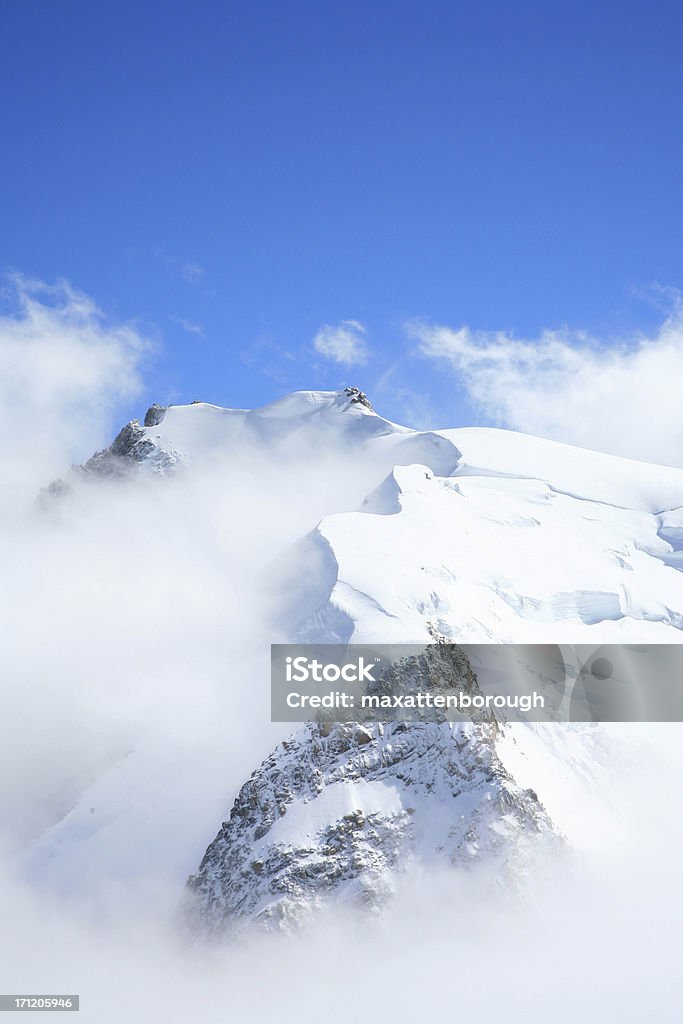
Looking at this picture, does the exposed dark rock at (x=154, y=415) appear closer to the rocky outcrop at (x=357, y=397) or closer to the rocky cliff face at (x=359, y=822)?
the rocky outcrop at (x=357, y=397)

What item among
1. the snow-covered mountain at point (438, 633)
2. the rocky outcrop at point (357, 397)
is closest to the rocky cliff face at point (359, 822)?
the snow-covered mountain at point (438, 633)

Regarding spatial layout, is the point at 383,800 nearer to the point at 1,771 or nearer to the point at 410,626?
the point at 410,626

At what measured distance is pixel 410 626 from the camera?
1994 inches

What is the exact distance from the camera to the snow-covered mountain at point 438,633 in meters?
A: 43.7

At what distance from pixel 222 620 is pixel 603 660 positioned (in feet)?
94.5

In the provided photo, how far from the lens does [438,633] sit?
169 feet

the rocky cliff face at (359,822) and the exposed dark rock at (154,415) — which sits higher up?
the exposed dark rock at (154,415)

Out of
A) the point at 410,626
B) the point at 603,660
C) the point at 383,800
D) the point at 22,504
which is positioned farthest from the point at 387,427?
the point at 383,800

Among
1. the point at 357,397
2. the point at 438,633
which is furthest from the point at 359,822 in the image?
the point at 357,397

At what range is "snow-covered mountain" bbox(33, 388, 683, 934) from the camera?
43.7 m

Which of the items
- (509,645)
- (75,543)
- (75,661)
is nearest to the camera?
(509,645)

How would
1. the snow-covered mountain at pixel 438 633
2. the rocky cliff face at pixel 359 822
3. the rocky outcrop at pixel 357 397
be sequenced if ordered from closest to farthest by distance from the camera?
the rocky cliff face at pixel 359 822 < the snow-covered mountain at pixel 438 633 < the rocky outcrop at pixel 357 397

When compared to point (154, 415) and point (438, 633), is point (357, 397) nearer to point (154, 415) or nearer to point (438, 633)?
point (154, 415)

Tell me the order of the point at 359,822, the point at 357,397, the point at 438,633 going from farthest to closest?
the point at 357,397, the point at 438,633, the point at 359,822
